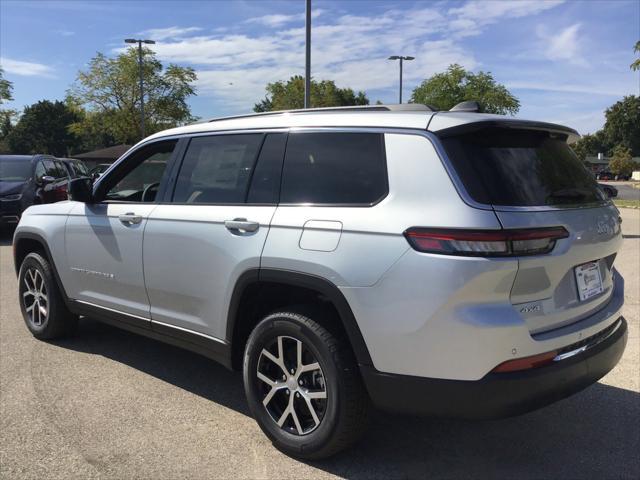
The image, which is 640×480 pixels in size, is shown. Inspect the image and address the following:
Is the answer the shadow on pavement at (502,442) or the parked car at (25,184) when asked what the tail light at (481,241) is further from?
the parked car at (25,184)

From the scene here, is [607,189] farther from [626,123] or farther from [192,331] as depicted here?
[626,123]

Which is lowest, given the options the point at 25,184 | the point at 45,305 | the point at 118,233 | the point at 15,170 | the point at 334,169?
the point at 45,305

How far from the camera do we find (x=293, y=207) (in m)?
3.08

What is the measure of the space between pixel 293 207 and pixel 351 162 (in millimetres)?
394

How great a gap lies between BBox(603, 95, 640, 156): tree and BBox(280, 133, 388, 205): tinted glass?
363 ft

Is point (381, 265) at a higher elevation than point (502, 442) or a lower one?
higher

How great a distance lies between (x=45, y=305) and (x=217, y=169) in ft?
7.84

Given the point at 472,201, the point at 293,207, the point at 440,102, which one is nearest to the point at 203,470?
the point at 293,207

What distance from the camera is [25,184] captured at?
11.9 meters

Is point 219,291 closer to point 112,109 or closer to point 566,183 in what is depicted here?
point 566,183

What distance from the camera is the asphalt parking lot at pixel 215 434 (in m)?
2.97

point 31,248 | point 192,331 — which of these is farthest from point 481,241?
point 31,248

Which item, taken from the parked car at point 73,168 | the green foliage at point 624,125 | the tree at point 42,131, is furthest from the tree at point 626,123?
the parked car at point 73,168

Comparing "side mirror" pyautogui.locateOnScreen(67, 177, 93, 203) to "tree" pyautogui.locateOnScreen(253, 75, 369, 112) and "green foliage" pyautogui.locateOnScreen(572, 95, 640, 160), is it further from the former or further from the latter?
"green foliage" pyautogui.locateOnScreen(572, 95, 640, 160)
